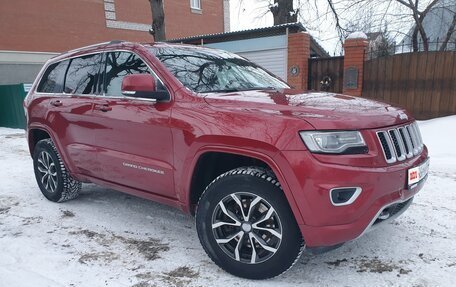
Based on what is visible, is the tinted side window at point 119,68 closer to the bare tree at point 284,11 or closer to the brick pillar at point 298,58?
the brick pillar at point 298,58

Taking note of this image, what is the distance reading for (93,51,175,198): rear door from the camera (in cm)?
315

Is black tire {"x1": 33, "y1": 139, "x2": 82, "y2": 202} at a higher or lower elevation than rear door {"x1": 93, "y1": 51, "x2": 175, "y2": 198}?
lower

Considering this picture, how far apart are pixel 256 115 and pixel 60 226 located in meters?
2.56

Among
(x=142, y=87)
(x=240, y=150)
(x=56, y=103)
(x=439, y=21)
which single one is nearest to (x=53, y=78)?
(x=56, y=103)

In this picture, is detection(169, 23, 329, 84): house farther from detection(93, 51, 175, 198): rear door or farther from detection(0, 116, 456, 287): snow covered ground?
detection(93, 51, 175, 198): rear door

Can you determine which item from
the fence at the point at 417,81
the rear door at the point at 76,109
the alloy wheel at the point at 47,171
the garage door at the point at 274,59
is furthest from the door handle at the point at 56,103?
the fence at the point at 417,81

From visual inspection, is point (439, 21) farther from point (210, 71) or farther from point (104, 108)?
point (104, 108)

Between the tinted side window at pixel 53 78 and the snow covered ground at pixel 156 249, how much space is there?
1.43 m

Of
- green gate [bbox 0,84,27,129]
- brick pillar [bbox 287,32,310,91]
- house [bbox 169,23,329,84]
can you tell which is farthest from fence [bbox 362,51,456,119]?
green gate [bbox 0,84,27,129]

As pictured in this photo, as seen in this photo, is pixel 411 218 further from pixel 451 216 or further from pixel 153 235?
pixel 153 235

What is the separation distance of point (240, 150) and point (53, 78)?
3114mm

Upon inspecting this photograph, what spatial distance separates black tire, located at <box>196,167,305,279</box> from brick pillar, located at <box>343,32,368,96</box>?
7.77 m

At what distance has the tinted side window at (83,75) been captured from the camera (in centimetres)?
395

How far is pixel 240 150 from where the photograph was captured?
2645 mm
